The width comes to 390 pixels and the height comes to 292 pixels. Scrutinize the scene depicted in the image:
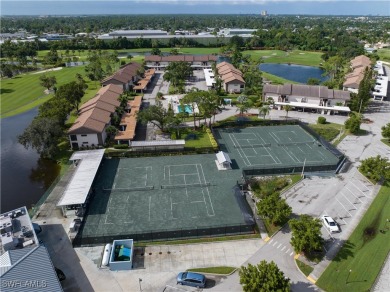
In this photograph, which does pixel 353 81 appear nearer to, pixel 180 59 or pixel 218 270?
pixel 180 59

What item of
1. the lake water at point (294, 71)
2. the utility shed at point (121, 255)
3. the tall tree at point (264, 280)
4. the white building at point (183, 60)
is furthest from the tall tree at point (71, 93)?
the lake water at point (294, 71)

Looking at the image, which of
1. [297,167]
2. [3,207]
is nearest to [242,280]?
[297,167]

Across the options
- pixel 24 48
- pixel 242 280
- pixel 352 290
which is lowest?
pixel 352 290

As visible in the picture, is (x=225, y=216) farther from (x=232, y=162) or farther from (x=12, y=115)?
(x=12, y=115)

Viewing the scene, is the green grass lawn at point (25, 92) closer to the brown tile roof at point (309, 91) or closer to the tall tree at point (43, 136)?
the tall tree at point (43, 136)

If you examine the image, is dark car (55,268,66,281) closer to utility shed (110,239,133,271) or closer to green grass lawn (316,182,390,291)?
utility shed (110,239,133,271)

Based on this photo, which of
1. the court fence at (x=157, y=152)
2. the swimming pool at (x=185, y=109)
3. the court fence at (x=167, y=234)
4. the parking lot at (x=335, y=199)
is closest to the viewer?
the court fence at (x=167, y=234)
